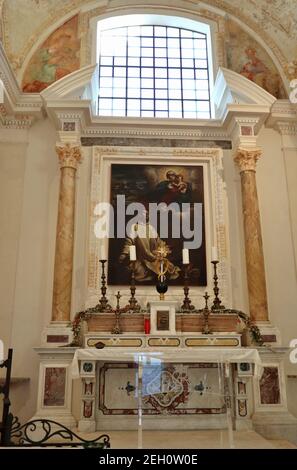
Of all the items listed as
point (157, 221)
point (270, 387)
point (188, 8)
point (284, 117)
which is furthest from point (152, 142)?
point (270, 387)

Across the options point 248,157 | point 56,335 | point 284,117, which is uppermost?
point 284,117

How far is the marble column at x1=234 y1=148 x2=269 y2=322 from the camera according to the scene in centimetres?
820

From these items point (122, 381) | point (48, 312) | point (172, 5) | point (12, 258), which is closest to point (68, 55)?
point (172, 5)

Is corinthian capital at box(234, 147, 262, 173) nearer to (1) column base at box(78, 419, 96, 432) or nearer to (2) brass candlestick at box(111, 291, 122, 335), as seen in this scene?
(2) brass candlestick at box(111, 291, 122, 335)

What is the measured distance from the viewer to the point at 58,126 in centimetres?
908

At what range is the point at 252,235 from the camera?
334 inches

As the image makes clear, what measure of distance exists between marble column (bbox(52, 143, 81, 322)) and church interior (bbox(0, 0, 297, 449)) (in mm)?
31

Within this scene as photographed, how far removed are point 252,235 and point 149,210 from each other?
78.1 inches

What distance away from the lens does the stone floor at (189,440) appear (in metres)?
5.32

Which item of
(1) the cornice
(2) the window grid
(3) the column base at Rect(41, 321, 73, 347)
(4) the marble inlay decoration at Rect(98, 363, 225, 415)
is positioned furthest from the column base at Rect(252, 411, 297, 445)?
(2) the window grid

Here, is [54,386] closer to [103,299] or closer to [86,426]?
[86,426]

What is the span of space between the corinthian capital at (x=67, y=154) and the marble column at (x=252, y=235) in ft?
10.1

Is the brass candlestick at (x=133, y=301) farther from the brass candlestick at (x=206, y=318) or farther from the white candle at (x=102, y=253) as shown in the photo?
the brass candlestick at (x=206, y=318)

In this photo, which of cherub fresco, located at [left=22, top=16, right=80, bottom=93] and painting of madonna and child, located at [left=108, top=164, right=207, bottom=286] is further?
cherub fresco, located at [left=22, top=16, right=80, bottom=93]
